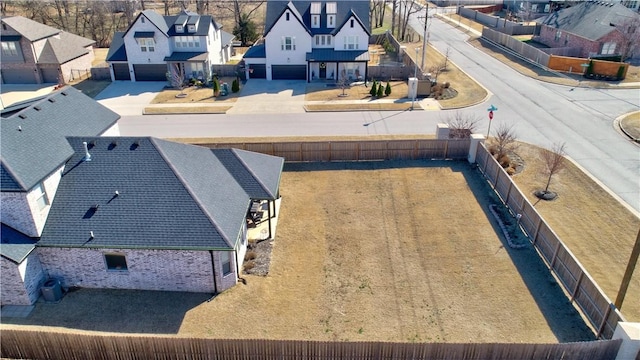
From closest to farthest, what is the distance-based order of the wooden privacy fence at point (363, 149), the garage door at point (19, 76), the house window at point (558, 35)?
the wooden privacy fence at point (363, 149), the garage door at point (19, 76), the house window at point (558, 35)

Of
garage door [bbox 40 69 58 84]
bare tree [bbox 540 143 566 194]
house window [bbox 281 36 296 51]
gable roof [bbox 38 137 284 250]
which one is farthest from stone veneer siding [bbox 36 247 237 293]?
garage door [bbox 40 69 58 84]

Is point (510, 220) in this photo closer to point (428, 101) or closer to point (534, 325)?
point (534, 325)

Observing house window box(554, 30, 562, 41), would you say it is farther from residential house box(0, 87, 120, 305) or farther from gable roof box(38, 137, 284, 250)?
residential house box(0, 87, 120, 305)

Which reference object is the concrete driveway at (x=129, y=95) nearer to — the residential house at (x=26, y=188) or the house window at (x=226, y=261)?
the residential house at (x=26, y=188)

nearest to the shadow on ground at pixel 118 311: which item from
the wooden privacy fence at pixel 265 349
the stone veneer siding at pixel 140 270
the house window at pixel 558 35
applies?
the stone veneer siding at pixel 140 270

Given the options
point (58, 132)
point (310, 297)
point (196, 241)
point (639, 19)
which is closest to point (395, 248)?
point (310, 297)

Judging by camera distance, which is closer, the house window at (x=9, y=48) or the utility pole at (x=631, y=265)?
the utility pole at (x=631, y=265)
